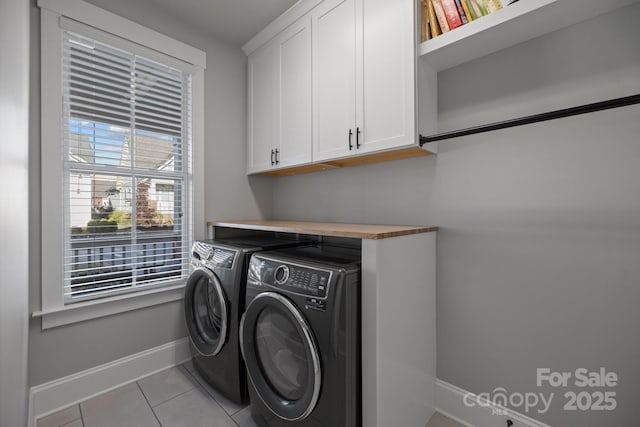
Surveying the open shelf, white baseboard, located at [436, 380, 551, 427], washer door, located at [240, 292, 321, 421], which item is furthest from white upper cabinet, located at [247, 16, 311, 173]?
white baseboard, located at [436, 380, 551, 427]

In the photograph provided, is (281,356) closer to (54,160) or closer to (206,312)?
(206,312)

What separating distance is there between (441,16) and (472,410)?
6.94 ft

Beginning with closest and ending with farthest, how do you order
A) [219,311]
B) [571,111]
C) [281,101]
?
[571,111]
[219,311]
[281,101]

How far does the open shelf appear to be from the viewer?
3.68 feet

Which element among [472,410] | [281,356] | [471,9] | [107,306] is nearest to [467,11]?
[471,9]

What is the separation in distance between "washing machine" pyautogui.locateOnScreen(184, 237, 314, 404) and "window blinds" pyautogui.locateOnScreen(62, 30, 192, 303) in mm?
363

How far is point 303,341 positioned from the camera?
3.89ft

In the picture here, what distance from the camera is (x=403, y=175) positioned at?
1.80 meters

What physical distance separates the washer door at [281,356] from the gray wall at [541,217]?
91 centimetres

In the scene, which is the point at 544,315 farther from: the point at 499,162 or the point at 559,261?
the point at 499,162

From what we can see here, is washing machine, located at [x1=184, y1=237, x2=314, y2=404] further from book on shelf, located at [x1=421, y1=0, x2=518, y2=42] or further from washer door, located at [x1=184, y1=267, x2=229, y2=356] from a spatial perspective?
book on shelf, located at [x1=421, y1=0, x2=518, y2=42]

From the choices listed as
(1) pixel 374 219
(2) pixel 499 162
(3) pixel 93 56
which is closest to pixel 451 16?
(2) pixel 499 162

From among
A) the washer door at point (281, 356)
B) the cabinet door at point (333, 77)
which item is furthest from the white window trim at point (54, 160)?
the cabinet door at point (333, 77)

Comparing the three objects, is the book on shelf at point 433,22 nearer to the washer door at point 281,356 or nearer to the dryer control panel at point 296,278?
the dryer control panel at point 296,278
